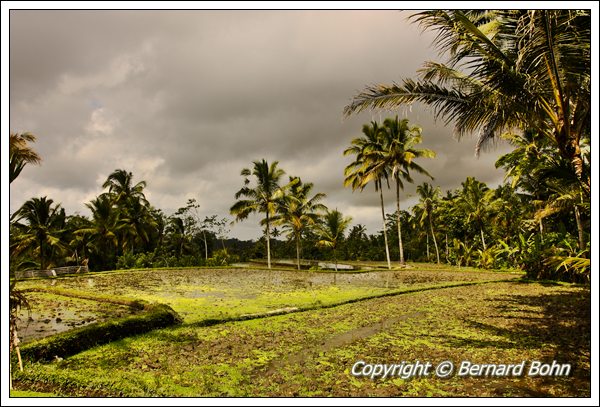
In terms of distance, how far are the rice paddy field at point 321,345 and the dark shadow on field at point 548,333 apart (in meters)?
0.02

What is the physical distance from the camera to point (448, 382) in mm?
4793

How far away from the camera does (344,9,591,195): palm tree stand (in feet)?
18.1

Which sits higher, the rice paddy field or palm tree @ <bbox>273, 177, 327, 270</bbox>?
palm tree @ <bbox>273, 177, 327, 270</bbox>

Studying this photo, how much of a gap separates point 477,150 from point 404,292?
7648 mm

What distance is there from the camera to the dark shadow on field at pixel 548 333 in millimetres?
4770

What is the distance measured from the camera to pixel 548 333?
7094mm

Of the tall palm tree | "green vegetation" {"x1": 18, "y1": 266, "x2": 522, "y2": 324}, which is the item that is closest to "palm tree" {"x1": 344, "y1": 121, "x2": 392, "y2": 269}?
"green vegetation" {"x1": 18, "y1": 266, "x2": 522, "y2": 324}

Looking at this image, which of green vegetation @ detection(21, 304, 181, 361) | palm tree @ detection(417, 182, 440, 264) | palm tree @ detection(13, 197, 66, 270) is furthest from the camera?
palm tree @ detection(417, 182, 440, 264)

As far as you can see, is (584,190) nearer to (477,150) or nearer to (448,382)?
(477,150)

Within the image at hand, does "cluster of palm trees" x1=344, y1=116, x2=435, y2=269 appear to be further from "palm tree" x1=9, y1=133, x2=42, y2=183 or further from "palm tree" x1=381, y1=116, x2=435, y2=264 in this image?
"palm tree" x1=9, y1=133, x2=42, y2=183

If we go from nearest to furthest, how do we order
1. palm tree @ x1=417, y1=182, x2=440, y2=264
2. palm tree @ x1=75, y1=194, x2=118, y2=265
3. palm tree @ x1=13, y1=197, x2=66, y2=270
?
palm tree @ x1=13, y1=197, x2=66, y2=270
palm tree @ x1=75, y1=194, x2=118, y2=265
palm tree @ x1=417, y1=182, x2=440, y2=264

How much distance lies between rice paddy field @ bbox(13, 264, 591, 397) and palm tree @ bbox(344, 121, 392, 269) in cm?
1518

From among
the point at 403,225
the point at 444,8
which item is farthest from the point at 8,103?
the point at 403,225

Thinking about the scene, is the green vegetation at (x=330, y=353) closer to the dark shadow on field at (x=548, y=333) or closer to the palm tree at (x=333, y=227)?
the dark shadow on field at (x=548, y=333)
